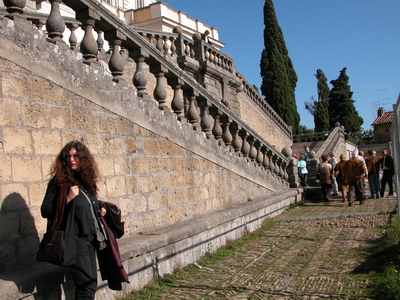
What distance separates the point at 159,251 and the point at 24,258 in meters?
1.76

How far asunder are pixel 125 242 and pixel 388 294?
9.00ft

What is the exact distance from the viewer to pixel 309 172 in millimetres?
14906

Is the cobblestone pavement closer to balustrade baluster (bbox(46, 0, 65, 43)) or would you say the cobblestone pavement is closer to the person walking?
the person walking

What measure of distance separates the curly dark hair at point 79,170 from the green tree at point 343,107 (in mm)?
46507

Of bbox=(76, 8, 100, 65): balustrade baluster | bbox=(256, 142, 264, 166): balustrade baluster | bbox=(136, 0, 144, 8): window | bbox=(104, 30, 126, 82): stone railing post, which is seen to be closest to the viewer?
bbox=(76, 8, 100, 65): balustrade baluster

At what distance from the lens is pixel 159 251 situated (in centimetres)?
495

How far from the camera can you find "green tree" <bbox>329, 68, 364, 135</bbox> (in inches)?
1877

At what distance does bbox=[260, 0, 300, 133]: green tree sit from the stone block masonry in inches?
1128

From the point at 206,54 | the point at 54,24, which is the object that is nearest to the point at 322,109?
the point at 206,54

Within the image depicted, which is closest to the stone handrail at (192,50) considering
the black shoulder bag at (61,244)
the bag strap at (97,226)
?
the bag strap at (97,226)

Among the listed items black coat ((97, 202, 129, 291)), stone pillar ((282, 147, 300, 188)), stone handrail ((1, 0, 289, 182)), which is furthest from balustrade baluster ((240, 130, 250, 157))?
black coat ((97, 202, 129, 291))

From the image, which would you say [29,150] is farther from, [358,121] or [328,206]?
[358,121]

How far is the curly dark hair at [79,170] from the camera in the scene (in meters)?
3.38

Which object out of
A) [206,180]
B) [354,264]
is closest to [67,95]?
[206,180]
